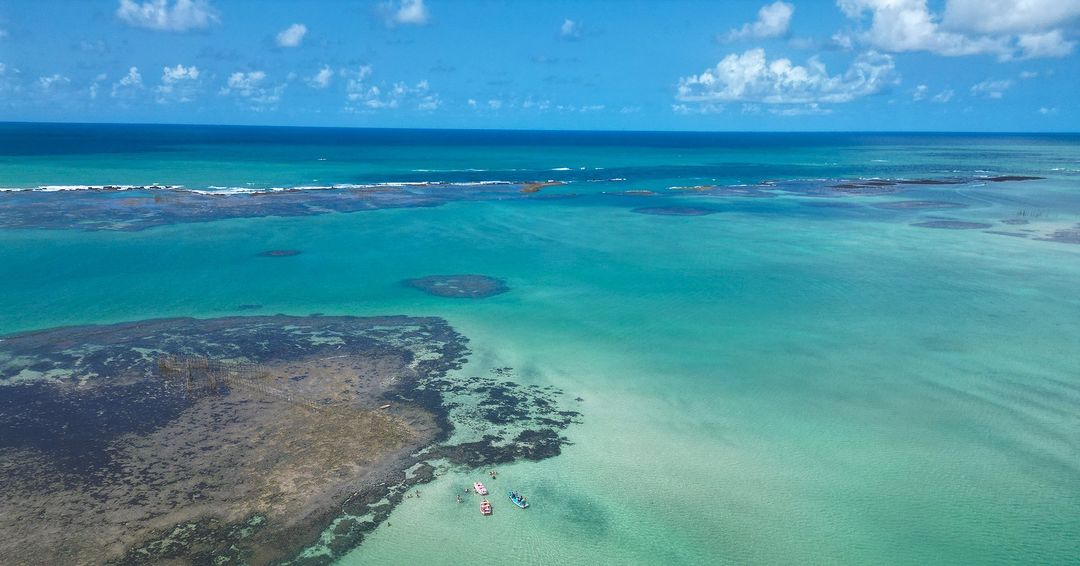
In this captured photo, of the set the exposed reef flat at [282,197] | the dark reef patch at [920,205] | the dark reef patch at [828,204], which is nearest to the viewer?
the exposed reef flat at [282,197]

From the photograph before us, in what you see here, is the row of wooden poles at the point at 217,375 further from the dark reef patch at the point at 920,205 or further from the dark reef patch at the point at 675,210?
the dark reef patch at the point at 920,205

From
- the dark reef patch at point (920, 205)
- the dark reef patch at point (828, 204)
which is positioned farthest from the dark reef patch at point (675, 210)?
the dark reef patch at point (920, 205)

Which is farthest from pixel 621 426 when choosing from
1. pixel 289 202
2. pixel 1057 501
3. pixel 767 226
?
pixel 289 202

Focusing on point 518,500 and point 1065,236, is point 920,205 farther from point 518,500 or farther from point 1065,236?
point 518,500

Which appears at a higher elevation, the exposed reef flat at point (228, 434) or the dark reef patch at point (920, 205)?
the dark reef patch at point (920, 205)

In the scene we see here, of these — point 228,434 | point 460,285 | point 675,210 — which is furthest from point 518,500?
point 675,210

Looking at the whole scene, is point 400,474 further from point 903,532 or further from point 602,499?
point 903,532

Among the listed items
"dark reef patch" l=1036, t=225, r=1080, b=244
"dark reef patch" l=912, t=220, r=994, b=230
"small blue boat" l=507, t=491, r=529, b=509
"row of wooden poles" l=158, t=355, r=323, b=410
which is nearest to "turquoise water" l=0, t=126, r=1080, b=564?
"small blue boat" l=507, t=491, r=529, b=509
